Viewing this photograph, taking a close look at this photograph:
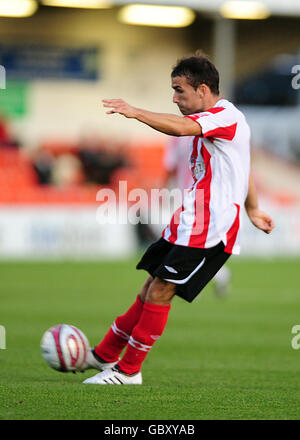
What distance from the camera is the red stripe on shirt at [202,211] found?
5.38m

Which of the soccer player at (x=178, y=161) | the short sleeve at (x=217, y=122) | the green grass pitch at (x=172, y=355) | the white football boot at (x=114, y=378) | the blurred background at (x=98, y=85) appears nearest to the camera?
the green grass pitch at (x=172, y=355)

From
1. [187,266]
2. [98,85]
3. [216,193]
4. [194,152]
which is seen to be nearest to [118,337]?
[187,266]

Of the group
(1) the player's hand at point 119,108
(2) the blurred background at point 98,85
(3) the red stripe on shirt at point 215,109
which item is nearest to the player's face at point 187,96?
(3) the red stripe on shirt at point 215,109

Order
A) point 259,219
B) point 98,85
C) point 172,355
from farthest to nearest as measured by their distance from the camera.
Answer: point 98,85, point 172,355, point 259,219

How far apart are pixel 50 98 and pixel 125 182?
378 cm

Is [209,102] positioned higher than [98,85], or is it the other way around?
[209,102]

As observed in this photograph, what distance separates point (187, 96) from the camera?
211 inches

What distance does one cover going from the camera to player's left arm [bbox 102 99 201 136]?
476cm

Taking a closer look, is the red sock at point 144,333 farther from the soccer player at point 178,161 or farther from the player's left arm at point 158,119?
the soccer player at point 178,161

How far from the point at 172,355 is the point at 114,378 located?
1.69m

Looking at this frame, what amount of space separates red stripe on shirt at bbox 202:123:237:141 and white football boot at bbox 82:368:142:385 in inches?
64.1

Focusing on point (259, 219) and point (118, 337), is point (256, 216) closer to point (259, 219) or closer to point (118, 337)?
point (259, 219)

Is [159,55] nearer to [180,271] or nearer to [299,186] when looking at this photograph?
[299,186]
